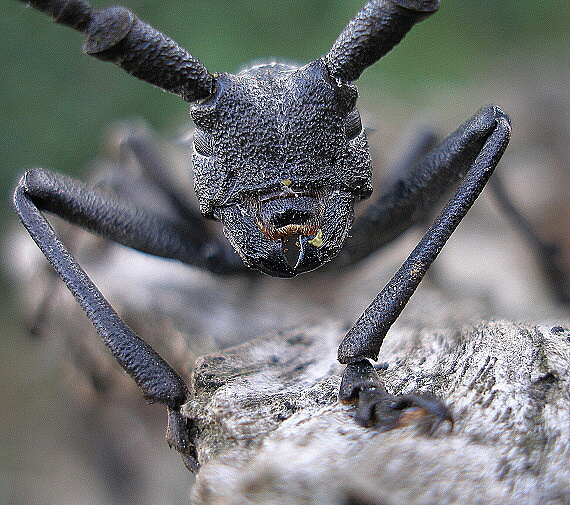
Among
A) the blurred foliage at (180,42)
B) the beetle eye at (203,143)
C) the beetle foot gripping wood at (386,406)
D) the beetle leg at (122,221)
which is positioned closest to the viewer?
the beetle foot gripping wood at (386,406)

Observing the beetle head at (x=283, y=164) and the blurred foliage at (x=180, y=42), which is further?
the blurred foliage at (x=180, y=42)

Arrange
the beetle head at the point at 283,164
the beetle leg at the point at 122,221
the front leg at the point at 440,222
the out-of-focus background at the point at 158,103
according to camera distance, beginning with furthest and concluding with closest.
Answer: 1. the out-of-focus background at the point at 158,103
2. the beetle leg at the point at 122,221
3. the beetle head at the point at 283,164
4. the front leg at the point at 440,222

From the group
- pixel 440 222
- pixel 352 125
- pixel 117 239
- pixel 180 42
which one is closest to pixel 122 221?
pixel 117 239

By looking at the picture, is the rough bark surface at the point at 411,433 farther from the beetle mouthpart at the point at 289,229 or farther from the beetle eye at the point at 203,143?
the beetle eye at the point at 203,143

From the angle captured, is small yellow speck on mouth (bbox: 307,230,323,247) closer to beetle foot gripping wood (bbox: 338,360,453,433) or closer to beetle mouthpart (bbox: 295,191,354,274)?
beetle mouthpart (bbox: 295,191,354,274)

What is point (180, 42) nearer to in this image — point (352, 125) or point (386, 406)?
point (352, 125)

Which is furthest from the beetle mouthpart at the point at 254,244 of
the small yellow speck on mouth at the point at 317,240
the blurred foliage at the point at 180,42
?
the blurred foliage at the point at 180,42
